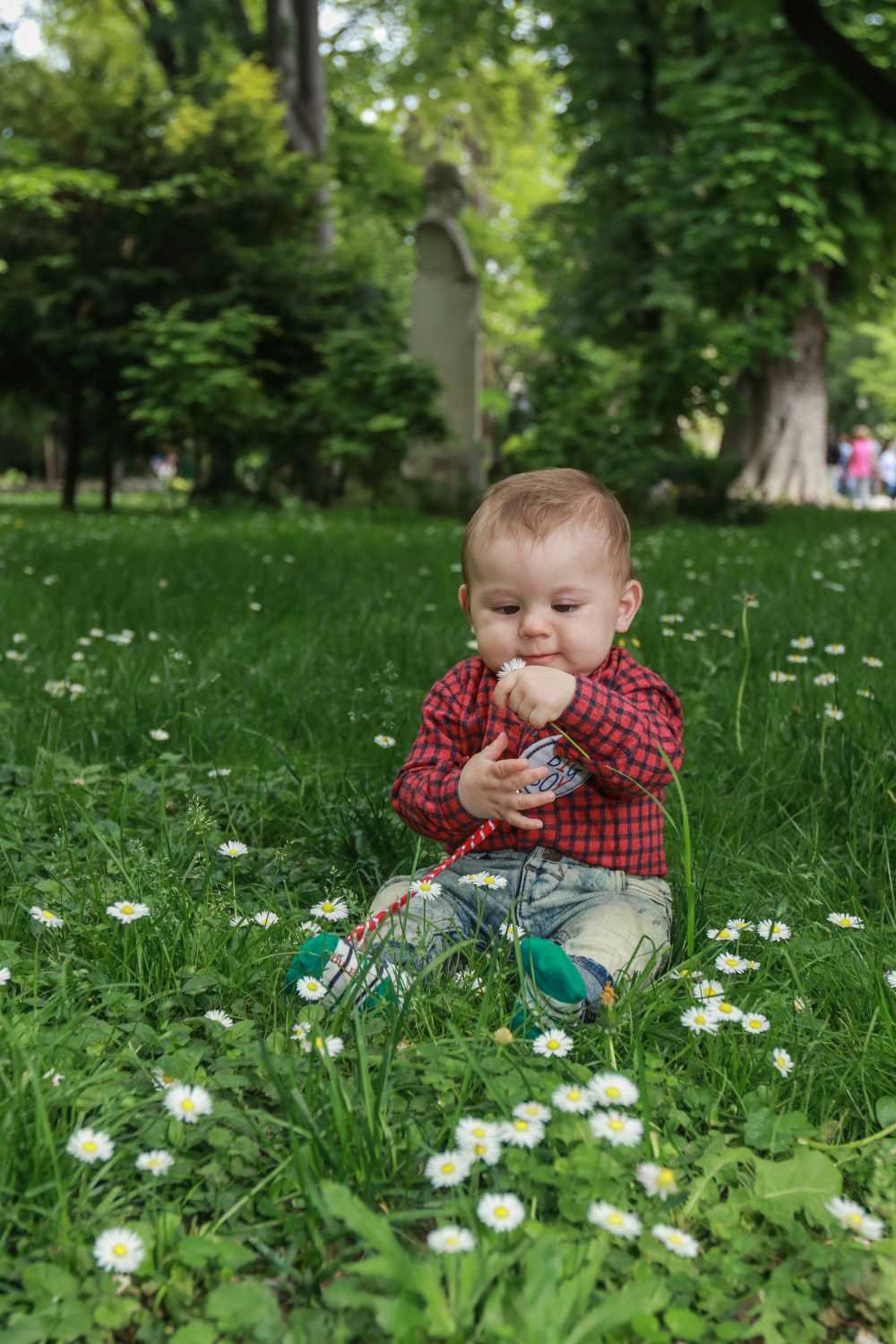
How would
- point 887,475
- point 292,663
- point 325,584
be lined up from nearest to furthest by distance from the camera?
point 292,663, point 325,584, point 887,475

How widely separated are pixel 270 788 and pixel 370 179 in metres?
19.8

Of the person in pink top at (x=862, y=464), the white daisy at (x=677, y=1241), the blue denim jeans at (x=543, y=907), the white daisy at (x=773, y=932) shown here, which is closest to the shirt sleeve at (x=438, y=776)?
the blue denim jeans at (x=543, y=907)

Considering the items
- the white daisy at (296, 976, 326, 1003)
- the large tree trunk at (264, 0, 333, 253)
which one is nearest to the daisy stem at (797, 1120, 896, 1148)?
the white daisy at (296, 976, 326, 1003)

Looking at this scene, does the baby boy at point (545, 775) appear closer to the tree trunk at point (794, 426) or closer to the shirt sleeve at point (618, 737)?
the shirt sleeve at point (618, 737)

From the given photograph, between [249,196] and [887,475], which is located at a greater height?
[249,196]

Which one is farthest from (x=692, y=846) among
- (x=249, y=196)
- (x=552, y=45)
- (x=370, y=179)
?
(x=370, y=179)

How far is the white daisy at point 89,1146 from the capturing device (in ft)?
4.71

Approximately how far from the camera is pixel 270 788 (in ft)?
10.1

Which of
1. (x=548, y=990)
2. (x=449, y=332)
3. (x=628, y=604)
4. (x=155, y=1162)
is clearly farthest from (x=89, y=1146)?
(x=449, y=332)

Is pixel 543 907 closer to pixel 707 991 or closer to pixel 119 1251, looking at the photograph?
pixel 707 991

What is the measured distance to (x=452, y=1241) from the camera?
1.33 meters

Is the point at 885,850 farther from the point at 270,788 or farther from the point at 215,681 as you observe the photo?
the point at 215,681

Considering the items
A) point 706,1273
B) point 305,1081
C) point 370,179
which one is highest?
point 370,179

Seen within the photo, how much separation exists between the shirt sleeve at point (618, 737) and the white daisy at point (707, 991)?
38cm
